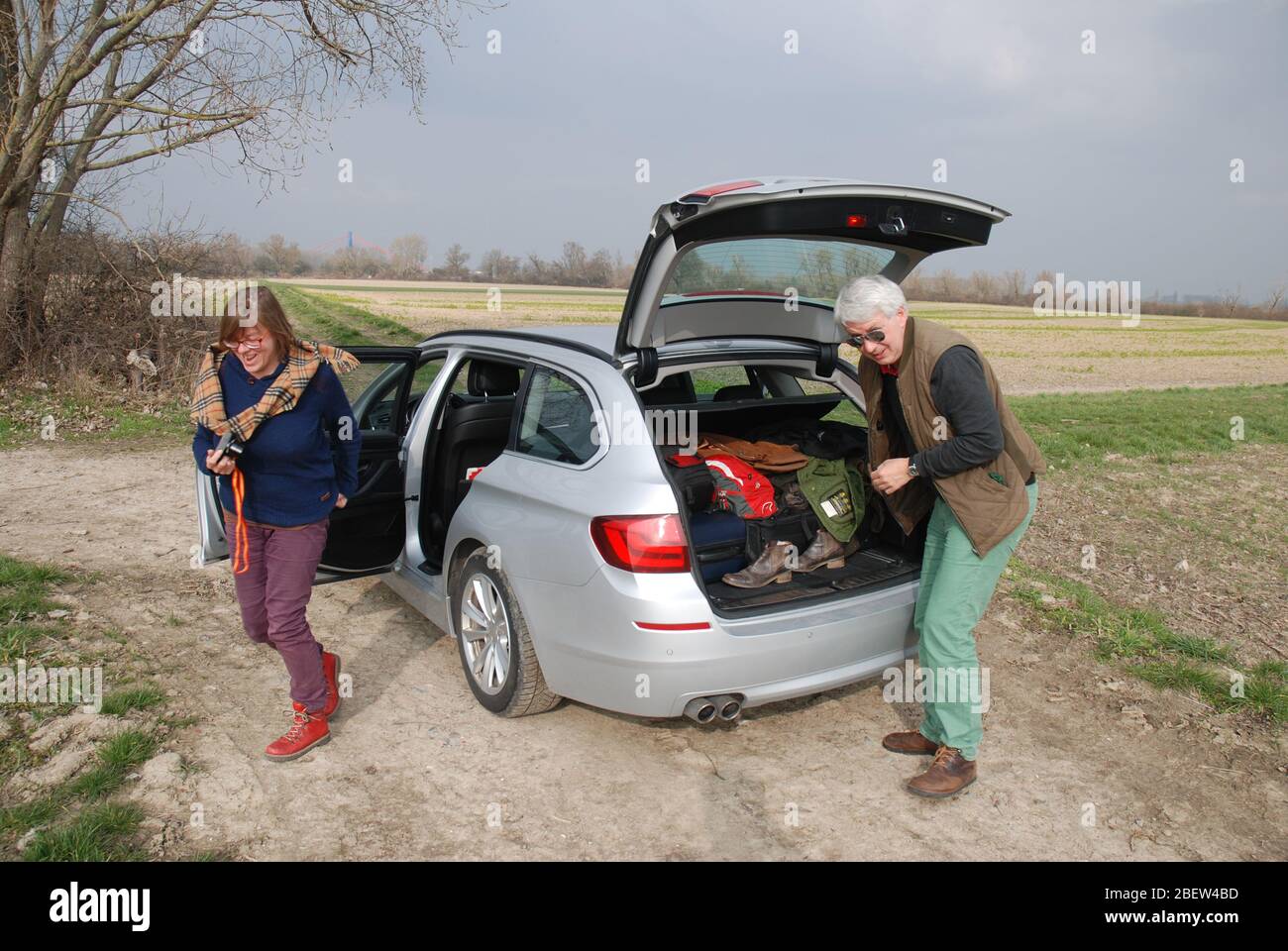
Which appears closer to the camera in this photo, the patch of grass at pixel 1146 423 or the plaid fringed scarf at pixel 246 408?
the plaid fringed scarf at pixel 246 408

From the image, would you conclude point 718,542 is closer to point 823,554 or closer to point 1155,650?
point 823,554

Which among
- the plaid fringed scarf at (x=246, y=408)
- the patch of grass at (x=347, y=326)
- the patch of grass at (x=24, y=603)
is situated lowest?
the patch of grass at (x=24, y=603)

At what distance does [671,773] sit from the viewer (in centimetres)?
357

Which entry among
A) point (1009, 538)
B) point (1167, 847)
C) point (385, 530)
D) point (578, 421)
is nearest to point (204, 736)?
point (385, 530)

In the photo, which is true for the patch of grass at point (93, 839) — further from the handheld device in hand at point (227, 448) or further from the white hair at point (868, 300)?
the white hair at point (868, 300)

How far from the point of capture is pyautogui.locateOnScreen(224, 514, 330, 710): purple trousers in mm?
3551

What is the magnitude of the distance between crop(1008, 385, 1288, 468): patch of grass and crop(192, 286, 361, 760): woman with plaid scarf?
299 inches

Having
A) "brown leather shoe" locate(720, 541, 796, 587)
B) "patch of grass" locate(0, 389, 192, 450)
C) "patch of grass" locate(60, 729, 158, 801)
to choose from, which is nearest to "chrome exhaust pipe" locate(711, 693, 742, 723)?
"brown leather shoe" locate(720, 541, 796, 587)

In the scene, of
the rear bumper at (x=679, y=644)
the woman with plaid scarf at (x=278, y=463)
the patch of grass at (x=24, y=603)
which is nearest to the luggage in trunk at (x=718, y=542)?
the rear bumper at (x=679, y=644)

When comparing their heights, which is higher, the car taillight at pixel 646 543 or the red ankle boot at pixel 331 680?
the car taillight at pixel 646 543

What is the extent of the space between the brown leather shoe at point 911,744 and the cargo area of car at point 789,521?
0.64 m

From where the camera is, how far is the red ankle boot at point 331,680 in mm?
3850

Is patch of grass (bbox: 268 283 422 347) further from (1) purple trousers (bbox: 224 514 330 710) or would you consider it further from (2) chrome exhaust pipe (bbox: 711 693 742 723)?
(2) chrome exhaust pipe (bbox: 711 693 742 723)

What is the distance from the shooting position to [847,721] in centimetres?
403
